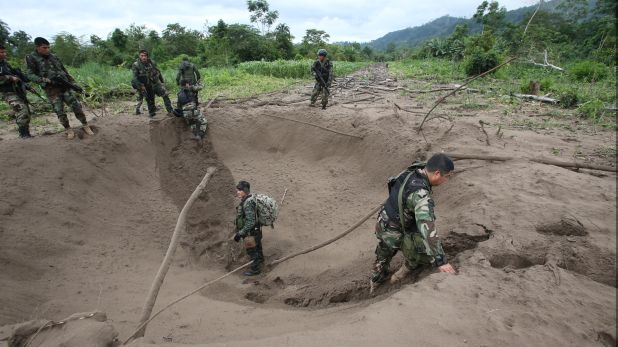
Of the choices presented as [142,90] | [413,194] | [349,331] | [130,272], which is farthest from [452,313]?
[142,90]

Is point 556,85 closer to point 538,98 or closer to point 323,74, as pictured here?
point 538,98

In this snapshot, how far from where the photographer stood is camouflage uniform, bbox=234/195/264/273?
4965 millimetres

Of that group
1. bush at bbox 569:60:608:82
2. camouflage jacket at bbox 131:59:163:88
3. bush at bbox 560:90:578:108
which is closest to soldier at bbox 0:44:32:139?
camouflage jacket at bbox 131:59:163:88

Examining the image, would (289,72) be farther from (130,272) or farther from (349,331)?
(349,331)

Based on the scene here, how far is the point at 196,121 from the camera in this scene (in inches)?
308

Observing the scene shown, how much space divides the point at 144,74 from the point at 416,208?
291 inches

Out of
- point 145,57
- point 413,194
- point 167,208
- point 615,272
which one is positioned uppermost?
point 145,57

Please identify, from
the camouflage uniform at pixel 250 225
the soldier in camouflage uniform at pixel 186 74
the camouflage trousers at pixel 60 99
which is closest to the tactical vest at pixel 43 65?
the camouflage trousers at pixel 60 99

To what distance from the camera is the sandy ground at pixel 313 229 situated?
2709mm

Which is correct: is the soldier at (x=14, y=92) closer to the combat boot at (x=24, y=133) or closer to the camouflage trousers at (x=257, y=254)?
the combat boot at (x=24, y=133)

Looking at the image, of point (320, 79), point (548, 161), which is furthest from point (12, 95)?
point (548, 161)

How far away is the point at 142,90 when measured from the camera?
26.7 ft

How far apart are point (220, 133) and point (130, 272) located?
13.5 ft

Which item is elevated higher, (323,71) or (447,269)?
(323,71)
